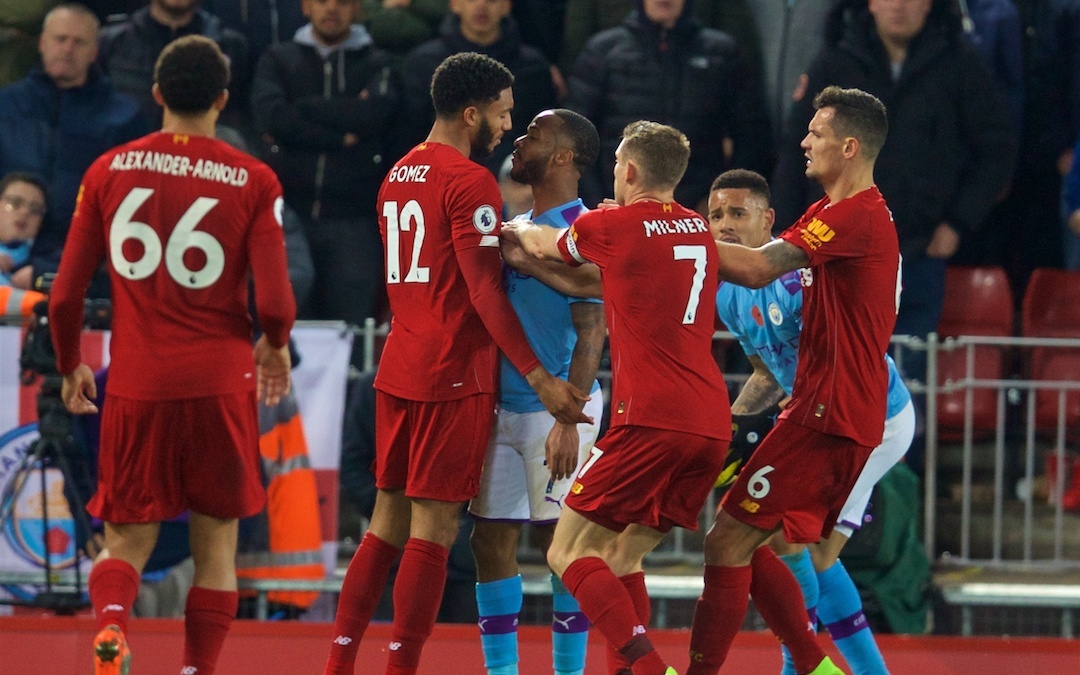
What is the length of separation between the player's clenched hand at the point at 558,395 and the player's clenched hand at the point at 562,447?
0.19 feet

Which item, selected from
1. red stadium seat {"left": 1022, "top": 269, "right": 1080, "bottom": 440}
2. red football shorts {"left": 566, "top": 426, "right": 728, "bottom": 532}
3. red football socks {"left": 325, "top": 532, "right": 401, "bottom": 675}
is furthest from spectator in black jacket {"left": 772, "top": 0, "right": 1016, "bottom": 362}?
red football socks {"left": 325, "top": 532, "right": 401, "bottom": 675}

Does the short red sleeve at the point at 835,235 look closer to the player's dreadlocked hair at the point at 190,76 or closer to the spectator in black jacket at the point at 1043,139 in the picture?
the player's dreadlocked hair at the point at 190,76

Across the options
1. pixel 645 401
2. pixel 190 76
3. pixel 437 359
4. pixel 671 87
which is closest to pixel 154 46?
pixel 671 87

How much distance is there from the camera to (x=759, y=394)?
607 cm

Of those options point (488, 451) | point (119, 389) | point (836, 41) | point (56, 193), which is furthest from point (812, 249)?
point (56, 193)

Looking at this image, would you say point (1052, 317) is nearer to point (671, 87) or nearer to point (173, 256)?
point (671, 87)

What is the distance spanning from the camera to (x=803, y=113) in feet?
27.4

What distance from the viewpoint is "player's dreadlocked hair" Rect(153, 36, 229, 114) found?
5117mm

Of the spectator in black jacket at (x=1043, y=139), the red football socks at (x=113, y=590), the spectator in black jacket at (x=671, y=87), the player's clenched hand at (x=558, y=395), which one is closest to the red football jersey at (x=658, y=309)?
the player's clenched hand at (x=558, y=395)

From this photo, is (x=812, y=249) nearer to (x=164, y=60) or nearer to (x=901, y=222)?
(x=164, y=60)

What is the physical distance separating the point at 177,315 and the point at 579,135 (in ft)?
4.85

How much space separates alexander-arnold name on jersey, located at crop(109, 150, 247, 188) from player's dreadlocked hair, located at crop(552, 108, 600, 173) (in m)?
1.16

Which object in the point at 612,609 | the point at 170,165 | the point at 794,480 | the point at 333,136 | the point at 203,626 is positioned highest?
the point at 333,136

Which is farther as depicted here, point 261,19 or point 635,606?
point 261,19
